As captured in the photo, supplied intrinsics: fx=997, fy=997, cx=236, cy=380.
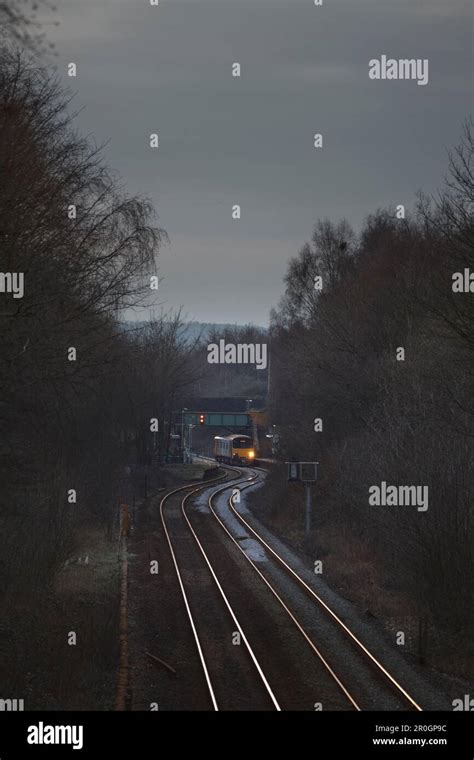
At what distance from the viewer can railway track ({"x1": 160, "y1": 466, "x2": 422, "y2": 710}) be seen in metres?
15.3

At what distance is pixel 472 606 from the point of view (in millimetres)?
18406

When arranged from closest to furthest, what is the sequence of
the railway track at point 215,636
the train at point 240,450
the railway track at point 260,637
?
1. the railway track at point 260,637
2. the railway track at point 215,636
3. the train at point 240,450

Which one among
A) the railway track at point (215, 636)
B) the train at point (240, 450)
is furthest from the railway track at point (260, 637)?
the train at point (240, 450)

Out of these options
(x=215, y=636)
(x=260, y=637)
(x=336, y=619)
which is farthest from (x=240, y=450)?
(x=260, y=637)

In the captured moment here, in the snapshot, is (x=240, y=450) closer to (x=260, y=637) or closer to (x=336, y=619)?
(x=336, y=619)

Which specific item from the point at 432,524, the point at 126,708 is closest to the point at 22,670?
the point at 126,708

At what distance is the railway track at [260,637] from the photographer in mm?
15273

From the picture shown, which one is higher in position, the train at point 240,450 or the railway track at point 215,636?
the train at point 240,450

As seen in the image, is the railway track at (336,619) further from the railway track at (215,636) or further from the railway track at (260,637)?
the railway track at (215,636)

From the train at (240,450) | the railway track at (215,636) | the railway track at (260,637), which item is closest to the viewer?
the railway track at (260,637)

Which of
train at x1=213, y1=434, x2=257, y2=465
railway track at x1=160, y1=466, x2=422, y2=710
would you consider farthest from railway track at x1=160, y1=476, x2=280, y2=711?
train at x1=213, y1=434, x2=257, y2=465

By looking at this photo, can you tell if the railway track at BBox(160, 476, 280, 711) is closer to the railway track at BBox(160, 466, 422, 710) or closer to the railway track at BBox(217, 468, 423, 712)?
the railway track at BBox(160, 466, 422, 710)
